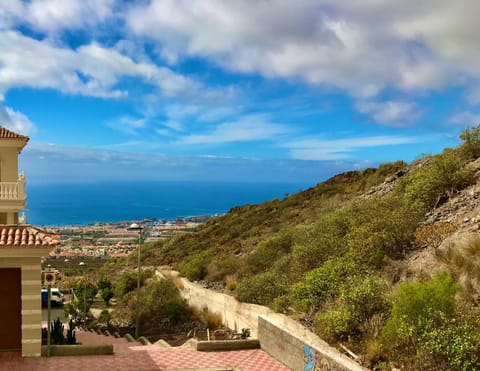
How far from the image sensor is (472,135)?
2488 centimetres

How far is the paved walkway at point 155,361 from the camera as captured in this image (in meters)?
12.4

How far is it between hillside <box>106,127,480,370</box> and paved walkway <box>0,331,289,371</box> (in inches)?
72.5

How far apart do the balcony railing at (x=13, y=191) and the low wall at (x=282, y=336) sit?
757 cm

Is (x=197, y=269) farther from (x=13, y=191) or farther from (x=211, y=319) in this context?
(x=13, y=191)

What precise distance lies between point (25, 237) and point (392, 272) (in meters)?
10.0

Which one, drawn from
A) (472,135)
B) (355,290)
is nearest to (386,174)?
(472,135)

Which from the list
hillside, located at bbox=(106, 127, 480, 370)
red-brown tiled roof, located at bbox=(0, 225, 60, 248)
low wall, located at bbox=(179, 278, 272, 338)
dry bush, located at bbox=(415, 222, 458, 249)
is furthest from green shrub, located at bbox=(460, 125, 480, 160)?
red-brown tiled roof, located at bbox=(0, 225, 60, 248)

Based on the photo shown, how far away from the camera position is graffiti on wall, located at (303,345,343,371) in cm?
1096

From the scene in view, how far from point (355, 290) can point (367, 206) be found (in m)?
8.72

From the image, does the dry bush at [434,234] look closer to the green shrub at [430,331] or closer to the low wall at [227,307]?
the green shrub at [430,331]

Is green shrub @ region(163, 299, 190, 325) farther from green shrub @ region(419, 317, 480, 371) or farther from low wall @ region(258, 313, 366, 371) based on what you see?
green shrub @ region(419, 317, 480, 371)

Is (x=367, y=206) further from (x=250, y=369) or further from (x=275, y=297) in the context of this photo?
(x=250, y=369)

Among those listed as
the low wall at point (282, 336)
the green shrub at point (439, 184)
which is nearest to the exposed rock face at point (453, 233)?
the green shrub at point (439, 184)

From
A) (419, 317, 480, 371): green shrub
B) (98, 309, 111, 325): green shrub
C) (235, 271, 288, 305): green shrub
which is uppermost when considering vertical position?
(235, 271, 288, 305): green shrub
